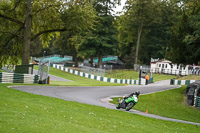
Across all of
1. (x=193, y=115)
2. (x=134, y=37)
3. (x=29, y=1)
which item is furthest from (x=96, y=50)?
(x=193, y=115)

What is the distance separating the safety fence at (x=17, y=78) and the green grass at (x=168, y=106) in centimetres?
765

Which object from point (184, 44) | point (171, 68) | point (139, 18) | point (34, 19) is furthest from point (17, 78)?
point (139, 18)

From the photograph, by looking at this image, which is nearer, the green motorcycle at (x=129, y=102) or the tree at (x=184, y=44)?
the green motorcycle at (x=129, y=102)

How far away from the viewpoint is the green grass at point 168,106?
2075cm

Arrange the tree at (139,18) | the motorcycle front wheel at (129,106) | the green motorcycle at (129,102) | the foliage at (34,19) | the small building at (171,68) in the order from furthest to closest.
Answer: the tree at (139,18)
the small building at (171,68)
the foliage at (34,19)
the motorcycle front wheel at (129,106)
the green motorcycle at (129,102)

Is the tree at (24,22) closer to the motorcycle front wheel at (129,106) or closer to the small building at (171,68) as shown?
the motorcycle front wheel at (129,106)

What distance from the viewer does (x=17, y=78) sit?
25.2m

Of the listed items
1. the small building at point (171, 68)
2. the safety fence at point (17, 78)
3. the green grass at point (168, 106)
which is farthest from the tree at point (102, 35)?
the safety fence at point (17, 78)

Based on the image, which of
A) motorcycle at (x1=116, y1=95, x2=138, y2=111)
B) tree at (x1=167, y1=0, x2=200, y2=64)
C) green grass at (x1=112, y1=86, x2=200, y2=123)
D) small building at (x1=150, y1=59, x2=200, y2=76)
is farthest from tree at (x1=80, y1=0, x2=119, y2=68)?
motorcycle at (x1=116, y1=95, x2=138, y2=111)

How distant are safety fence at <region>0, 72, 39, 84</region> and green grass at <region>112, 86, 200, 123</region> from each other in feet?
25.1

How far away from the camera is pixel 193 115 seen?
21.3 meters

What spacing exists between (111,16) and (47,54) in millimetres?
42817

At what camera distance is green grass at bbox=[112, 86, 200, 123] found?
20.7 m

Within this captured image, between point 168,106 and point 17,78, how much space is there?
1243 cm
